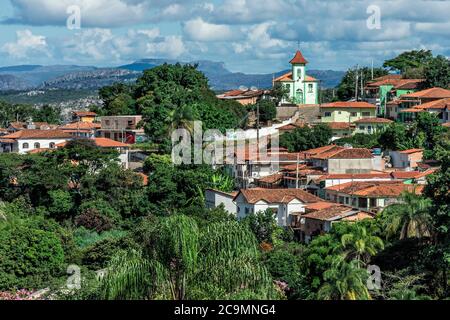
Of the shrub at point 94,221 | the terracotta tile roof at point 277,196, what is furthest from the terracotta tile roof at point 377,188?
the shrub at point 94,221

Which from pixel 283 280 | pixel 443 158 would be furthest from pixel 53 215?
pixel 443 158

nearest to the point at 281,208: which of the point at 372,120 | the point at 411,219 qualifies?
the point at 411,219

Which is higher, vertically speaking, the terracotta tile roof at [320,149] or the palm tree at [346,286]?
the terracotta tile roof at [320,149]

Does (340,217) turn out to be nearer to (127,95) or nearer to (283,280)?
(283,280)

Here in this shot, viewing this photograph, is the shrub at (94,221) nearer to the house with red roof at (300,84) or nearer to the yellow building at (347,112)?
the yellow building at (347,112)

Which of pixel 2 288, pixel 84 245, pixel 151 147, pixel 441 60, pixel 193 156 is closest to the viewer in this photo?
pixel 2 288
